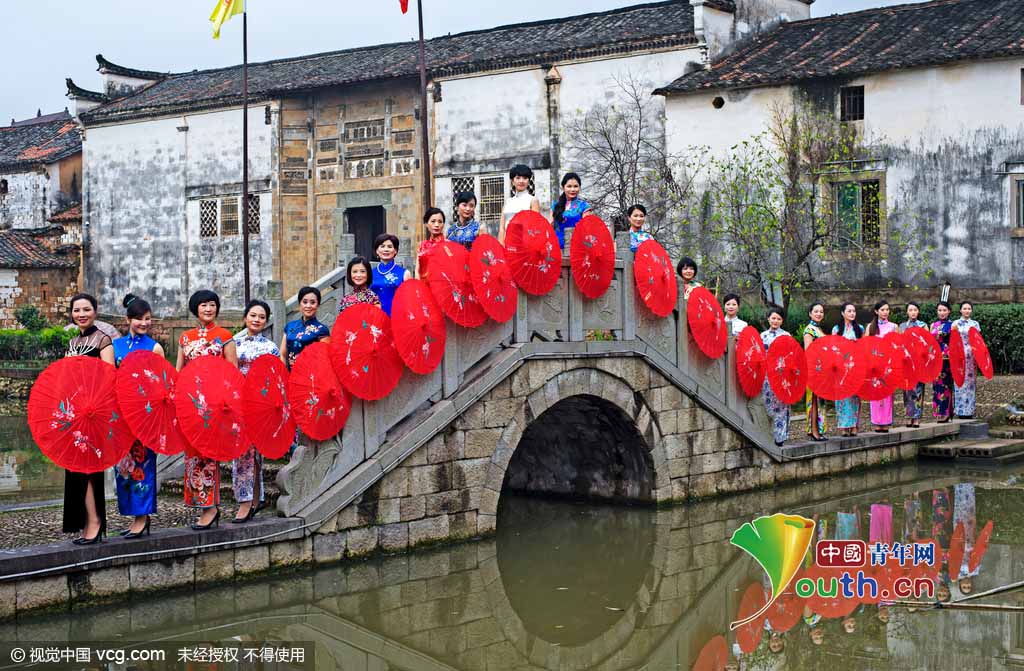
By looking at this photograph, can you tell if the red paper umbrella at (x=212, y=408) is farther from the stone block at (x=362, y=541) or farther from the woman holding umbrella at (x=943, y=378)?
the woman holding umbrella at (x=943, y=378)

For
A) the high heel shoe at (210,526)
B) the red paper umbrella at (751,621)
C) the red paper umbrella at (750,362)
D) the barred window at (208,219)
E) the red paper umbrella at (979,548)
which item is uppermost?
the barred window at (208,219)

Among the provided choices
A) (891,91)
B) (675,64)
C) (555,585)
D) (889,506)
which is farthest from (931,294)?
(555,585)

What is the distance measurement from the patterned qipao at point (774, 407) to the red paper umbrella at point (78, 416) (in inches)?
296

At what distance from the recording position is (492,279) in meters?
10.6

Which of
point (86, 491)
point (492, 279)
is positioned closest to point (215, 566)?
point (86, 491)

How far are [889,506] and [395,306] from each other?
222 inches

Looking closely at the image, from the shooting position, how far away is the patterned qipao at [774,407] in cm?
1377

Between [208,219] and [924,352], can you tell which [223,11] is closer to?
[208,219]

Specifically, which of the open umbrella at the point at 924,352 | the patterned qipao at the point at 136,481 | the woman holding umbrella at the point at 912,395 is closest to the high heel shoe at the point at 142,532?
the patterned qipao at the point at 136,481

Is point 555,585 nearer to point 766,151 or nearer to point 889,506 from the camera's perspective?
point 889,506

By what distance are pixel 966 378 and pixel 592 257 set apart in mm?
7594

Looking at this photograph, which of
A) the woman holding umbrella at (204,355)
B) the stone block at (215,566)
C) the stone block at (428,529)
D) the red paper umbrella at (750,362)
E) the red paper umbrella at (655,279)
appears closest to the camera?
the stone block at (215,566)

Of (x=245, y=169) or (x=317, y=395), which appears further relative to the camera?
(x=245, y=169)

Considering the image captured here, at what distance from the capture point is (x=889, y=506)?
1248 cm
